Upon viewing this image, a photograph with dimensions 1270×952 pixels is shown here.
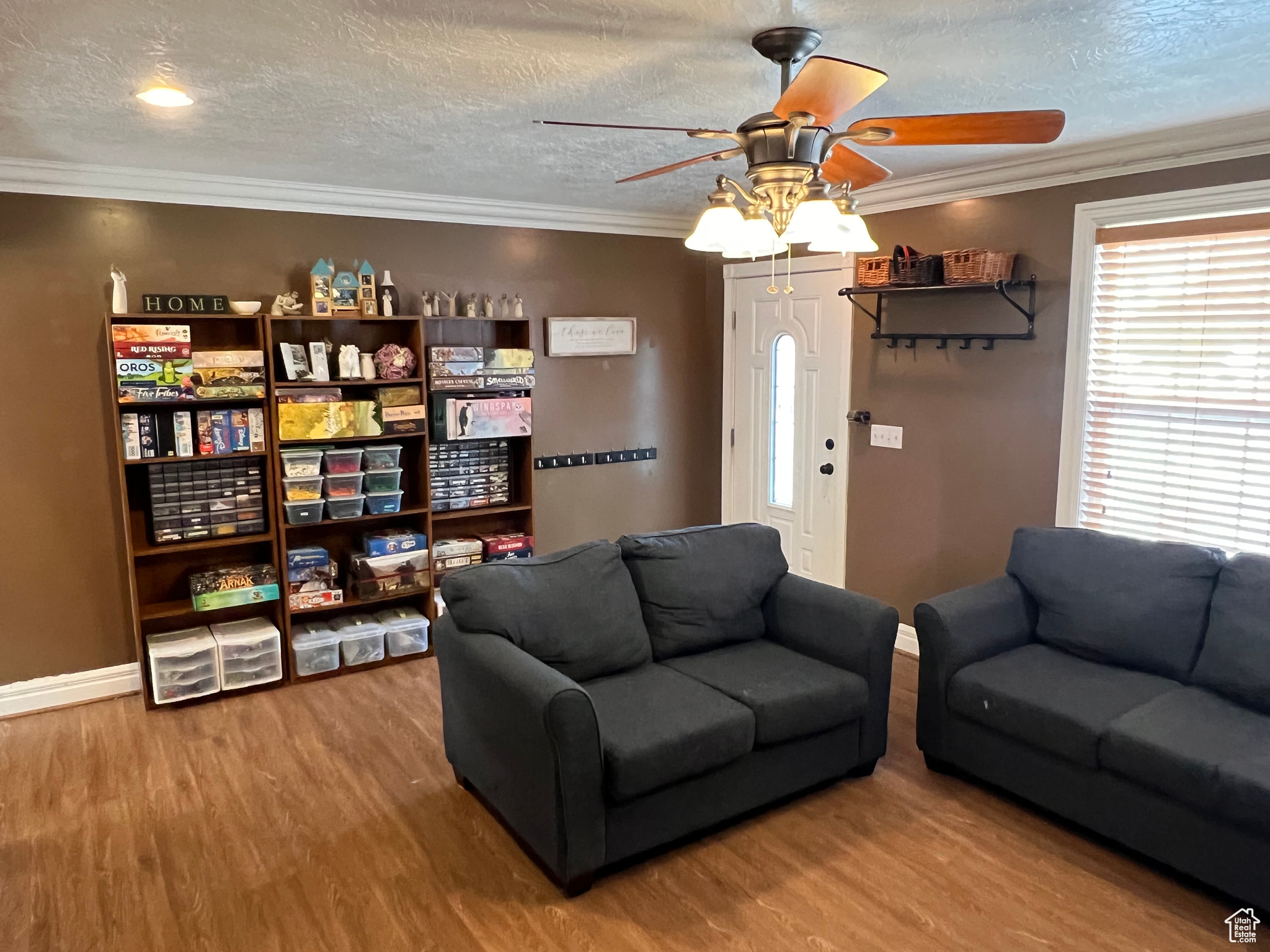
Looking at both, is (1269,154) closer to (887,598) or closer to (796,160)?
(796,160)

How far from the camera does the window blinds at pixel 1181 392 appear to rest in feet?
10.4

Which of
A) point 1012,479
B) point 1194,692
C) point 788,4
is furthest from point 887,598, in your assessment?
point 788,4

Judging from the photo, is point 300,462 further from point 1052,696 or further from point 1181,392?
point 1181,392

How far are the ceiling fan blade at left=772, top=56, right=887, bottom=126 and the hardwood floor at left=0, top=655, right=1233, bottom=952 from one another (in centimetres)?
215

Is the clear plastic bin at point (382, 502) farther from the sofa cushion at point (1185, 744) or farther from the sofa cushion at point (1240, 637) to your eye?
the sofa cushion at point (1240, 637)

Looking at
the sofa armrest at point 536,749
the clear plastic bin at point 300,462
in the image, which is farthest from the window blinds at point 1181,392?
the clear plastic bin at point 300,462

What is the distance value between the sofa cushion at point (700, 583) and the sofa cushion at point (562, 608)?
85 millimetres

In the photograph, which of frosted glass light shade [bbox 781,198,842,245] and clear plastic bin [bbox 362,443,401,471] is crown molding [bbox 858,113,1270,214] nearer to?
frosted glass light shade [bbox 781,198,842,245]

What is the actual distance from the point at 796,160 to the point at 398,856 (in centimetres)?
240

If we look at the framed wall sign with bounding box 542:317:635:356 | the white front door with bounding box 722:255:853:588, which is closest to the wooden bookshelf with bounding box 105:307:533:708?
the framed wall sign with bounding box 542:317:635:356

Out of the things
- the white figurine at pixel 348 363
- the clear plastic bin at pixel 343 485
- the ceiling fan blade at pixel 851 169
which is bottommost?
the clear plastic bin at pixel 343 485

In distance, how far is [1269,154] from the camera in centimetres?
301

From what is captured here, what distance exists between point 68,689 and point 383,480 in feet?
5.51

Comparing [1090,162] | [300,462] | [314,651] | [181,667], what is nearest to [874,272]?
[1090,162]
